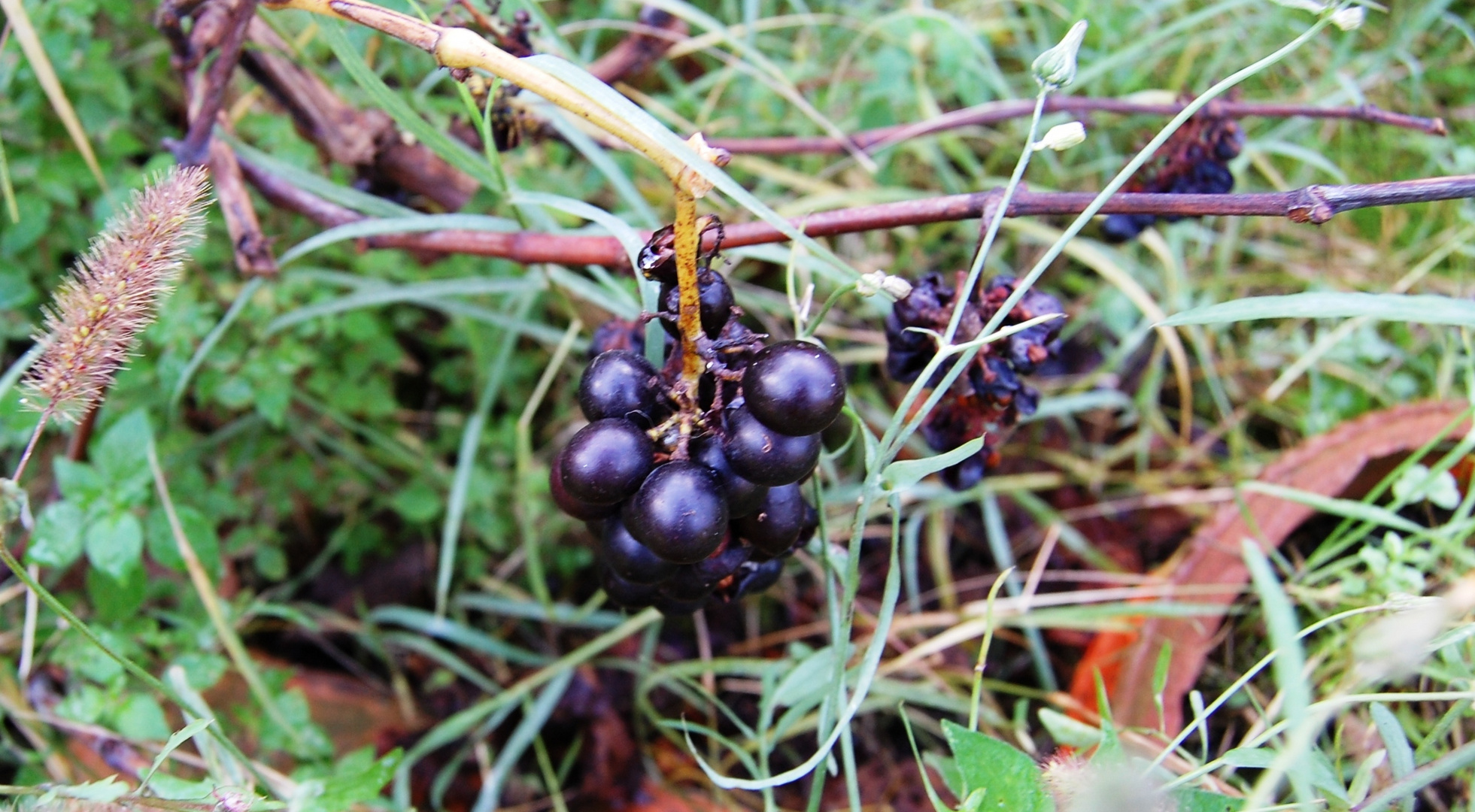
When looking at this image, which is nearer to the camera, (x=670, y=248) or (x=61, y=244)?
(x=670, y=248)

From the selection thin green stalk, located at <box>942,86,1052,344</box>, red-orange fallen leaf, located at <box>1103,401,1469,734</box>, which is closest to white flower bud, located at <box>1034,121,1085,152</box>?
thin green stalk, located at <box>942,86,1052,344</box>

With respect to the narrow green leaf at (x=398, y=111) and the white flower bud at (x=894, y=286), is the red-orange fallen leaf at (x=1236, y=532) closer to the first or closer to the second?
the white flower bud at (x=894, y=286)

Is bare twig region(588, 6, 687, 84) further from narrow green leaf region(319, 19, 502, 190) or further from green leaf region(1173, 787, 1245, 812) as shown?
green leaf region(1173, 787, 1245, 812)

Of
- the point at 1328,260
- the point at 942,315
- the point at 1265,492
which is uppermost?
the point at 942,315

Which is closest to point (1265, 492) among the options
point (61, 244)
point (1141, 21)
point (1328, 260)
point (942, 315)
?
point (942, 315)

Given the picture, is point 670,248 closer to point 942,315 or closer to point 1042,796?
point 942,315

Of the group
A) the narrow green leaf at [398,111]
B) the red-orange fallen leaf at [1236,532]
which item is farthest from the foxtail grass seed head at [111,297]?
Answer: the red-orange fallen leaf at [1236,532]
